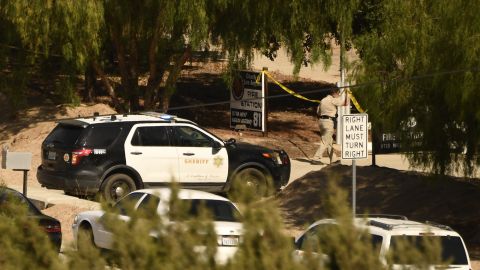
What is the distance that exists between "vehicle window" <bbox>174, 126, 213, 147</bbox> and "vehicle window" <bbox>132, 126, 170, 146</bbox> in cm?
28

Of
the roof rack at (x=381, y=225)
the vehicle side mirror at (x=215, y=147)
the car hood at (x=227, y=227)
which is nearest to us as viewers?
the roof rack at (x=381, y=225)

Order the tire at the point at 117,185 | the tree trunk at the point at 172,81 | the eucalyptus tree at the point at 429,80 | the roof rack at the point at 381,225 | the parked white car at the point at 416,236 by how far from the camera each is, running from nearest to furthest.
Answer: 1. the parked white car at the point at 416,236
2. the roof rack at the point at 381,225
3. the eucalyptus tree at the point at 429,80
4. the tire at the point at 117,185
5. the tree trunk at the point at 172,81

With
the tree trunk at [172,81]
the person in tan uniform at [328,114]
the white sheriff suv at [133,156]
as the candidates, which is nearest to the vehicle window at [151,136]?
the white sheriff suv at [133,156]

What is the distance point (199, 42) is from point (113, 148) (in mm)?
5925

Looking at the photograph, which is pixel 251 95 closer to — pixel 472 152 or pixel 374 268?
pixel 472 152

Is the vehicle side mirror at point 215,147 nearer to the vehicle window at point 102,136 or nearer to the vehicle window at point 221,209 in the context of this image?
the vehicle window at point 102,136

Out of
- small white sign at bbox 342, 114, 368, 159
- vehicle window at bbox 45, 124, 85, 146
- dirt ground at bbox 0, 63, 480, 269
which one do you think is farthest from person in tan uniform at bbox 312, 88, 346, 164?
small white sign at bbox 342, 114, 368, 159

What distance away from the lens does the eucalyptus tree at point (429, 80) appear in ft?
59.2

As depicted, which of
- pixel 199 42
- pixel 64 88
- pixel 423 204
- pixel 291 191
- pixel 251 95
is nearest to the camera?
pixel 423 204

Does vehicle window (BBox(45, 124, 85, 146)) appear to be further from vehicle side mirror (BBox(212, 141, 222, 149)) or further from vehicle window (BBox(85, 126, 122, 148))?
vehicle side mirror (BBox(212, 141, 222, 149))

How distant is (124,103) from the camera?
31.8 meters

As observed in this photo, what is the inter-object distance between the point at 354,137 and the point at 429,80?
86.5 inches

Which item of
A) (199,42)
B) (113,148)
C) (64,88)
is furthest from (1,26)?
(113,148)

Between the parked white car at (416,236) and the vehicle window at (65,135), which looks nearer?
the parked white car at (416,236)
